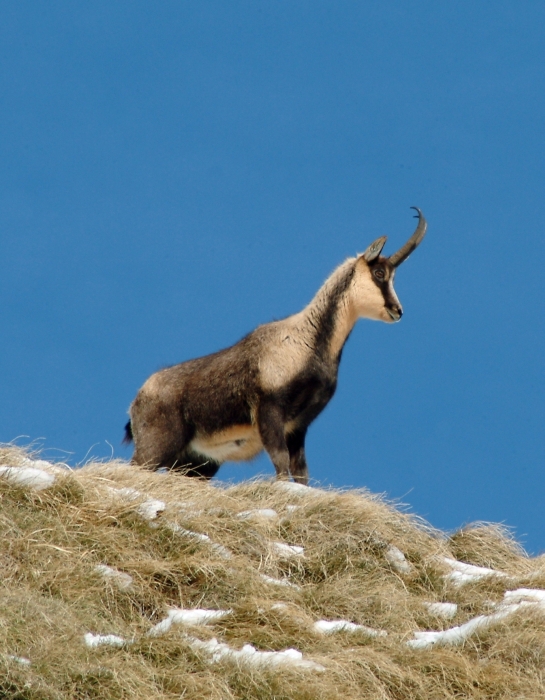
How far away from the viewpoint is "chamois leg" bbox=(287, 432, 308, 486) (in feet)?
40.7

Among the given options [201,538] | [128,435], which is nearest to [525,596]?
[201,538]

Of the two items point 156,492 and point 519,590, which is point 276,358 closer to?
point 156,492

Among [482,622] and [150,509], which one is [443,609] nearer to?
[482,622]

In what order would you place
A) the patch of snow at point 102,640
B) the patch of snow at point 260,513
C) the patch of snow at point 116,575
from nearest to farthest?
the patch of snow at point 102,640 → the patch of snow at point 116,575 → the patch of snow at point 260,513

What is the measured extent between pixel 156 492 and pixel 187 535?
0.86m

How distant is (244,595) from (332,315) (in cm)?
442

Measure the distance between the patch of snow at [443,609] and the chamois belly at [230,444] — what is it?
327cm

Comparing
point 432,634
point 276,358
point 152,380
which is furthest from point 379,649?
point 152,380

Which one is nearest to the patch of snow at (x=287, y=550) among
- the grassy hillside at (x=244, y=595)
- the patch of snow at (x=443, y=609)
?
the grassy hillside at (x=244, y=595)

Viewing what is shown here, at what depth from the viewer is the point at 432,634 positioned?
895 centimetres

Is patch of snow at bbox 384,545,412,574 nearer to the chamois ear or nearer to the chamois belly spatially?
the chamois belly

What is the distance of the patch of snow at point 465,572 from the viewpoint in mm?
10008

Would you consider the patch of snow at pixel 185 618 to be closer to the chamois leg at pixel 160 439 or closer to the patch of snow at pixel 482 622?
the patch of snow at pixel 482 622

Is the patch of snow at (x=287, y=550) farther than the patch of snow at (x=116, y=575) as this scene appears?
Yes
